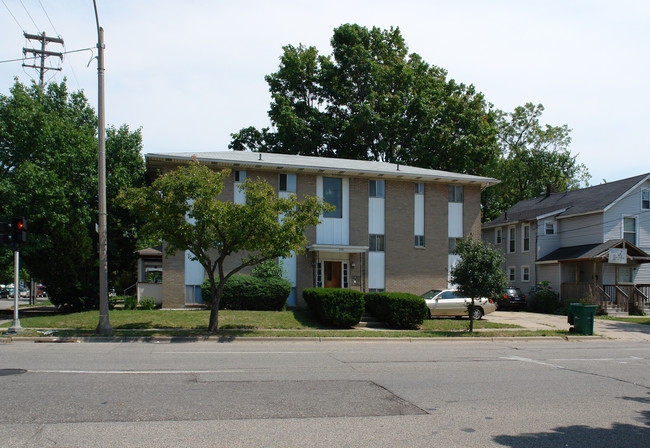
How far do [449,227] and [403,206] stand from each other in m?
2.80

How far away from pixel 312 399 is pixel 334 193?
18742 mm

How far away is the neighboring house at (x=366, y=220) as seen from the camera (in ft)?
81.0

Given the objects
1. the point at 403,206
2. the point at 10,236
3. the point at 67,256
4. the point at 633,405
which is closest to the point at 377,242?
the point at 403,206

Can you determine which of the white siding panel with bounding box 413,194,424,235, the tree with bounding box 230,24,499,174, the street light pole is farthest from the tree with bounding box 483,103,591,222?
the street light pole

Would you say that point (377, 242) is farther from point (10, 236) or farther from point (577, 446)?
point (577, 446)

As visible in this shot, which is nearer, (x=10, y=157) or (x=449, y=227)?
(x=10, y=157)

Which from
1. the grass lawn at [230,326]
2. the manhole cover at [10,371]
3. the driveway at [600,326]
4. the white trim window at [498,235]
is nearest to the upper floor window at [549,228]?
the white trim window at [498,235]

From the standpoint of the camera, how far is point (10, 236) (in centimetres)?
1617

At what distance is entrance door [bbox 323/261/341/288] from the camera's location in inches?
1021

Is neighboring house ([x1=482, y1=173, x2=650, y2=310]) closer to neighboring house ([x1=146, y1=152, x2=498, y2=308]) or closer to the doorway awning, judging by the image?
neighboring house ([x1=146, y1=152, x2=498, y2=308])

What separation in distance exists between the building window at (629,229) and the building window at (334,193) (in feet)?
61.2

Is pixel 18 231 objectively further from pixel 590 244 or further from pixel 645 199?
pixel 645 199

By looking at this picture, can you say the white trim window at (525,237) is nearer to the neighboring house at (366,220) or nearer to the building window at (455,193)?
the neighboring house at (366,220)

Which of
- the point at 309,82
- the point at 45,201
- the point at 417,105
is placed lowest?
the point at 45,201
